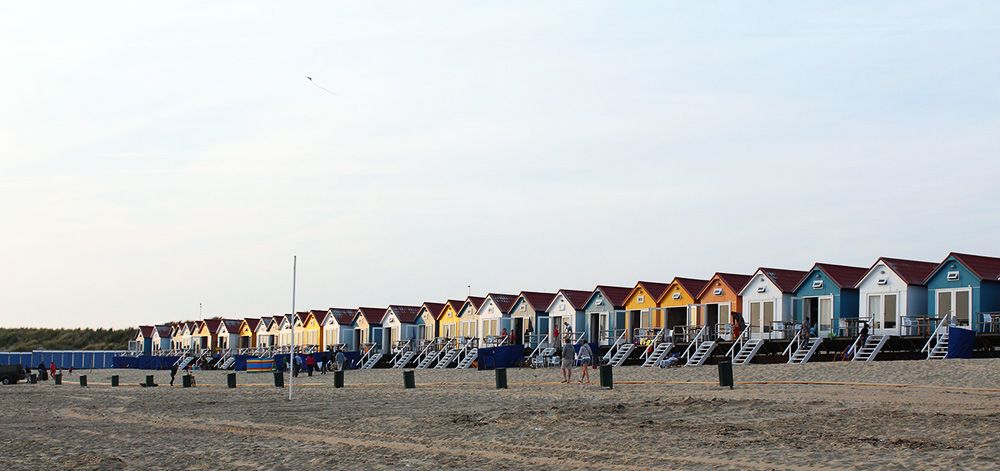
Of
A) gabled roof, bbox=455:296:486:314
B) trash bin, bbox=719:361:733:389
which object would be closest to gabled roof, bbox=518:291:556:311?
gabled roof, bbox=455:296:486:314

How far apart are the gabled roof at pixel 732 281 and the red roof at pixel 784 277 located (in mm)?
1280

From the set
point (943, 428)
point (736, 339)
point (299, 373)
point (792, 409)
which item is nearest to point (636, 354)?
point (736, 339)

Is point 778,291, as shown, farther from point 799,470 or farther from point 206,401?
point 799,470

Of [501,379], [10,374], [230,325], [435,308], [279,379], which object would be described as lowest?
[10,374]

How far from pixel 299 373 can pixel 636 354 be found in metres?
20.9

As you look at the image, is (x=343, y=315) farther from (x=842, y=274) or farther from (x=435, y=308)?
(x=842, y=274)

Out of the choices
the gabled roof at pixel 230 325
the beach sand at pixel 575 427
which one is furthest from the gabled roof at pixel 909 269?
the gabled roof at pixel 230 325

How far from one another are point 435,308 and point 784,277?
28806 millimetres

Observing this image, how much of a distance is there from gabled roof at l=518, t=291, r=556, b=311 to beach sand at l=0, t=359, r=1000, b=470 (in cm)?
2867

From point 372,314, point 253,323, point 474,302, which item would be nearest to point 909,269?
point 474,302

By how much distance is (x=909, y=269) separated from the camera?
147ft

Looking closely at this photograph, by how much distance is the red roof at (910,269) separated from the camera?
1734 inches

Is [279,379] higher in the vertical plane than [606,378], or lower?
lower

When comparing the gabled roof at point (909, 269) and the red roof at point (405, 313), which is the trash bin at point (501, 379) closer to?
the gabled roof at point (909, 269)
